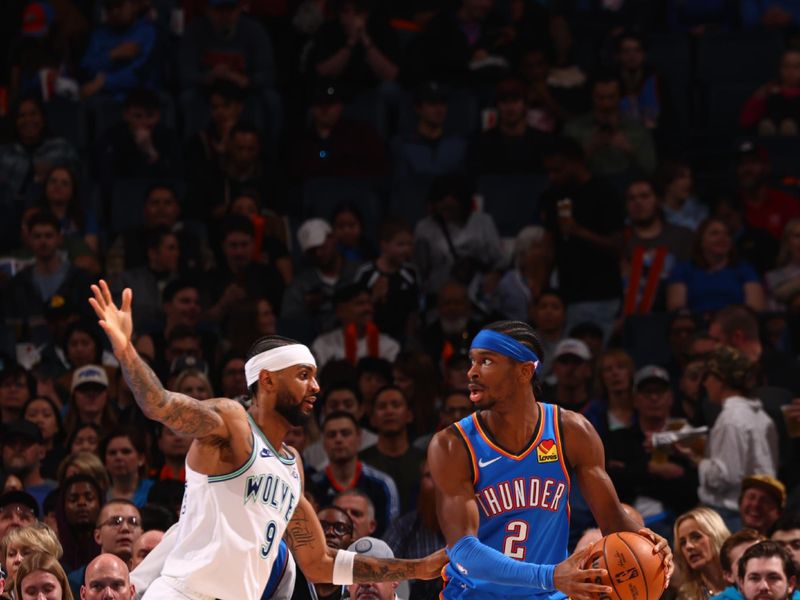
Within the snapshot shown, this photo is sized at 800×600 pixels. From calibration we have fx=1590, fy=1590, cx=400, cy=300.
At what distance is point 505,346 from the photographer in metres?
7.66

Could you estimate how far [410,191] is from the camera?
14844mm

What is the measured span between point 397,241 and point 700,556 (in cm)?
463

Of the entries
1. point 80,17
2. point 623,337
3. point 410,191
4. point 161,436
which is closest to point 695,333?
point 623,337

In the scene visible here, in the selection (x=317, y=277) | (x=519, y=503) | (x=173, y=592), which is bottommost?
(x=173, y=592)

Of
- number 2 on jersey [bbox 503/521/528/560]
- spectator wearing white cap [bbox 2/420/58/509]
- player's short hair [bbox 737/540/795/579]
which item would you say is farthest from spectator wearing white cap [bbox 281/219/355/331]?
number 2 on jersey [bbox 503/521/528/560]

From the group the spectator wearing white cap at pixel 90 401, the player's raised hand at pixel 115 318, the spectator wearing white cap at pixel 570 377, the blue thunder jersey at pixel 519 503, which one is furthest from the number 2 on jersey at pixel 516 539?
the spectator wearing white cap at pixel 90 401

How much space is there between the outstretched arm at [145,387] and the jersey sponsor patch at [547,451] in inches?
62.2

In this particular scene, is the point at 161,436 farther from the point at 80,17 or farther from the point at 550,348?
the point at 80,17

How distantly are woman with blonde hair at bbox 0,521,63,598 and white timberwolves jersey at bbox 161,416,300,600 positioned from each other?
2.30 meters

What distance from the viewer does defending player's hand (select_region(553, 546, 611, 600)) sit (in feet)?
22.9

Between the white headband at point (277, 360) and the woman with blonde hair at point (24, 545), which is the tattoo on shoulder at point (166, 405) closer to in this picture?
the white headband at point (277, 360)

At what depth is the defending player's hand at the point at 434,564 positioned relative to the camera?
783 centimetres

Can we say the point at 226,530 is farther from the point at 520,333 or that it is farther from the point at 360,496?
the point at 360,496

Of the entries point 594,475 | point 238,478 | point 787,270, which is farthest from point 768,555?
point 787,270
